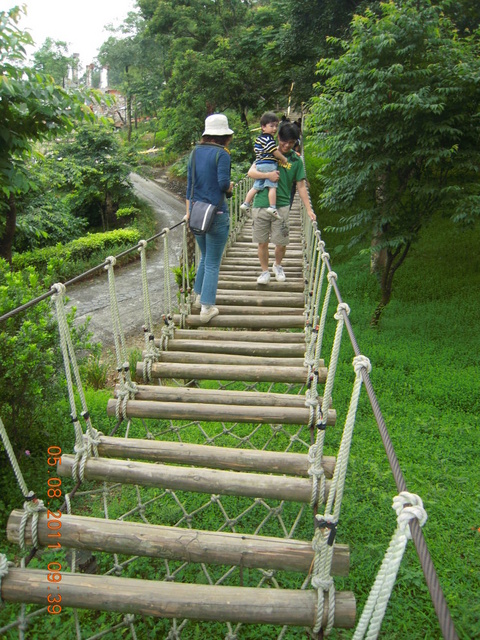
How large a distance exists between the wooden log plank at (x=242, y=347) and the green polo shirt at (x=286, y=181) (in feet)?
4.14

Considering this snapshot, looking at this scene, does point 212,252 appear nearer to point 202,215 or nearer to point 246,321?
point 202,215

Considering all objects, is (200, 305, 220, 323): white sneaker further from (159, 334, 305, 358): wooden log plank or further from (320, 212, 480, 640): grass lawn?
(320, 212, 480, 640): grass lawn

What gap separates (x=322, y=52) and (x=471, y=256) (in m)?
5.10

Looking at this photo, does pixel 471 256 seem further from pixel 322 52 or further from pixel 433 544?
pixel 433 544

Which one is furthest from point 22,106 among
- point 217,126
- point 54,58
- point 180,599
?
point 54,58

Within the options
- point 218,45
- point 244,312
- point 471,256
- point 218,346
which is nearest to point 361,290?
point 471,256

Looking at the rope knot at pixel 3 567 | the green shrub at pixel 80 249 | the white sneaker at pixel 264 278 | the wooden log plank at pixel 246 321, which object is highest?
the white sneaker at pixel 264 278

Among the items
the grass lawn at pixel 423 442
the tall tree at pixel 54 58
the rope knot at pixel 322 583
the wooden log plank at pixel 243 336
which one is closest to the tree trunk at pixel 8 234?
the wooden log plank at pixel 243 336

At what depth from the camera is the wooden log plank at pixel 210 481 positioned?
1591mm

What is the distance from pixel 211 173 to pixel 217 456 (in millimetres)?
1710

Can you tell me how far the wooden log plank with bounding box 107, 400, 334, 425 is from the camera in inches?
81.9

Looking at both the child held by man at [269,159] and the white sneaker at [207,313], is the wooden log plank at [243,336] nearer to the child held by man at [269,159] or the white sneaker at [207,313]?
the white sneaker at [207,313]

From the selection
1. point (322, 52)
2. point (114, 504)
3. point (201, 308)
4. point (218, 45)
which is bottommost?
point (114, 504)

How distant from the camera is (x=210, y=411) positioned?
2.11 meters
